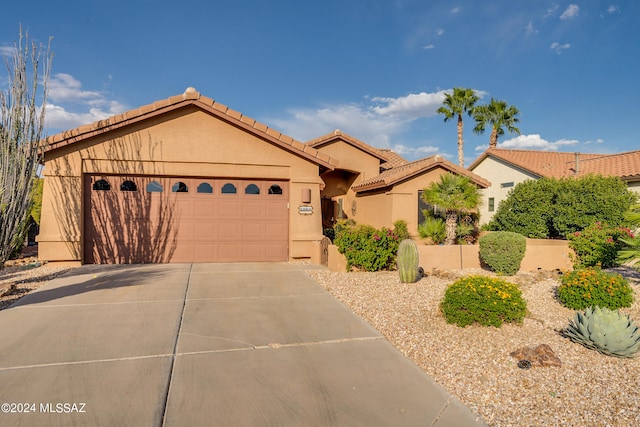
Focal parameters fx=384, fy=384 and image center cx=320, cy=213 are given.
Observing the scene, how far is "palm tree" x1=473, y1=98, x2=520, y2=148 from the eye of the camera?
3572 centimetres


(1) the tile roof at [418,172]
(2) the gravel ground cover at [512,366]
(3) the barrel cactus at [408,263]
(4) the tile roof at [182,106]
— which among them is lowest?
(2) the gravel ground cover at [512,366]

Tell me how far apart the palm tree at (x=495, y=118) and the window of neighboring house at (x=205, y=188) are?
101 ft

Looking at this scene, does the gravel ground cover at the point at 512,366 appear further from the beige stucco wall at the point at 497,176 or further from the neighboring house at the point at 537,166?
the beige stucco wall at the point at 497,176

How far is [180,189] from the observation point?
12141 millimetres

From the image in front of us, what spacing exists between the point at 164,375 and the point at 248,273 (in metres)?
6.20

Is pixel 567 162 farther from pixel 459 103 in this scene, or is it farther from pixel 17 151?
pixel 17 151

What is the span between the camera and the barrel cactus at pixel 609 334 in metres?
4.86

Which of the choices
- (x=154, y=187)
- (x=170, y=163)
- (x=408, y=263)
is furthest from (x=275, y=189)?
(x=408, y=263)

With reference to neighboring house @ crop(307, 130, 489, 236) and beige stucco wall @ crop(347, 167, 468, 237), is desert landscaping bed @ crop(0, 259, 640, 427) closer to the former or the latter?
beige stucco wall @ crop(347, 167, 468, 237)

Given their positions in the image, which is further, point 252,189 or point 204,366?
point 252,189

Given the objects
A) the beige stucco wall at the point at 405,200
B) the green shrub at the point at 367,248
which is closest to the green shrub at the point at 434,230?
the beige stucco wall at the point at 405,200

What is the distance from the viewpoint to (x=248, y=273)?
412 inches

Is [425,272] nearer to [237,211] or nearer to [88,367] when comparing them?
[237,211]

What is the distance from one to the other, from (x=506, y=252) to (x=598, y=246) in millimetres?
2780
